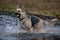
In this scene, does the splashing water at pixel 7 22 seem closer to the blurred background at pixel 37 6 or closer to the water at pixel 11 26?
the water at pixel 11 26

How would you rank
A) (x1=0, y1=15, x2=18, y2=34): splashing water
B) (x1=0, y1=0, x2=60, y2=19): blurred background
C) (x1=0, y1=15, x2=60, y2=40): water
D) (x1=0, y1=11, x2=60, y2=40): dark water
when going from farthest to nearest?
(x1=0, y1=0, x2=60, y2=19): blurred background
(x1=0, y1=15, x2=18, y2=34): splashing water
(x1=0, y1=15, x2=60, y2=40): water
(x1=0, y1=11, x2=60, y2=40): dark water

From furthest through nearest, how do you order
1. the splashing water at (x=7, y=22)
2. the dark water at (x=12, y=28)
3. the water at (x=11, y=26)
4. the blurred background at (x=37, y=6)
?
the blurred background at (x=37, y=6) < the splashing water at (x=7, y=22) < the water at (x=11, y=26) < the dark water at (x=12, y=28)

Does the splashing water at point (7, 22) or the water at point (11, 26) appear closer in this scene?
the water at point (11, 26)

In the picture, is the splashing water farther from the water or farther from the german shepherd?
the german shepherd

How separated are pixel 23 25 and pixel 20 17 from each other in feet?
0.42

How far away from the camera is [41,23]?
2.86m

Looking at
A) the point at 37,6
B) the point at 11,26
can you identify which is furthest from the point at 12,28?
the point at 37,6

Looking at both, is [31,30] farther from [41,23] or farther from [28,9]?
[28,9]

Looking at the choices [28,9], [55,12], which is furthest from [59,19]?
[28,9]

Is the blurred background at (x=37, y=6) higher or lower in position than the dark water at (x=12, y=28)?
higher

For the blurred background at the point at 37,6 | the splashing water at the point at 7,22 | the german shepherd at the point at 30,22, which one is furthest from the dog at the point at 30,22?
the blurred background at the point at 37,6

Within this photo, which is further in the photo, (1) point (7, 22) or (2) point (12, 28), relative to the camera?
(1) point (7, 22)

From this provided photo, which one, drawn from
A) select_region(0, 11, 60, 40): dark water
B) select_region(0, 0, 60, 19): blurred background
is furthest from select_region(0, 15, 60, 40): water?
select_region(0, 0, 60, 19): blurred background

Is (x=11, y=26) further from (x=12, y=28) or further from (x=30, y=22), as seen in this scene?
(x=30, y=22)
